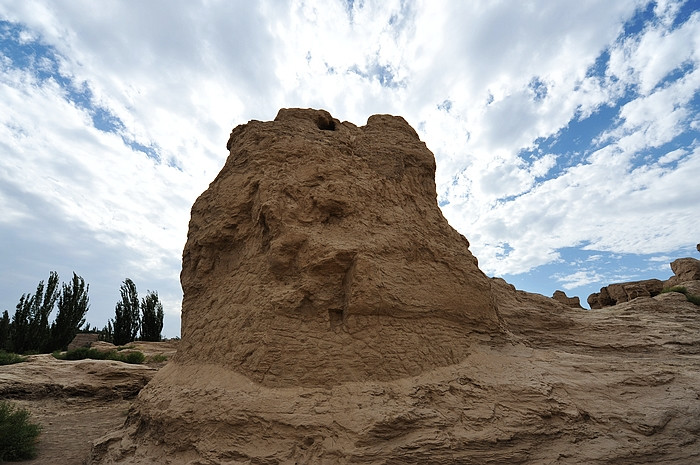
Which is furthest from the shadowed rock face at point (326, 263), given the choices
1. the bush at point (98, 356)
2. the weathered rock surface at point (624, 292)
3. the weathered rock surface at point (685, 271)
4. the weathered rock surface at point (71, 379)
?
the weathered rock surface at point (685, 271)

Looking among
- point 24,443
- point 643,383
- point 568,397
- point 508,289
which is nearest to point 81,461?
point 24,443

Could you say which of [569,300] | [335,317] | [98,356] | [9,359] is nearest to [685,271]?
[569,300]

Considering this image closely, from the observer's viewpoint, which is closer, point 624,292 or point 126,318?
point 624,292

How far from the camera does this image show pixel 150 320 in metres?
25.7

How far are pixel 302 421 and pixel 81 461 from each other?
3987 millimetres

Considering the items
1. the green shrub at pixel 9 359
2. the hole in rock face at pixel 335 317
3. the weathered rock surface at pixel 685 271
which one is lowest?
the green shrub at pixel 9 359

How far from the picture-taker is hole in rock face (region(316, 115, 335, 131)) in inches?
248

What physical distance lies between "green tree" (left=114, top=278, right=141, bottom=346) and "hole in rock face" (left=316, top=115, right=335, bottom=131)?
24231 millimetres

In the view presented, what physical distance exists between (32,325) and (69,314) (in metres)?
1.70

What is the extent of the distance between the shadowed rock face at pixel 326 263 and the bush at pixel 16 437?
2.90m

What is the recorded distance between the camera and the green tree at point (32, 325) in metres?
21.2

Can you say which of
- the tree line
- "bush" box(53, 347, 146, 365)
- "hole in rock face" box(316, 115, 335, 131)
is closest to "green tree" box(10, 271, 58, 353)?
the tree line

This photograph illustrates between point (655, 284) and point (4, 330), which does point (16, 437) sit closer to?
point (655, 284)

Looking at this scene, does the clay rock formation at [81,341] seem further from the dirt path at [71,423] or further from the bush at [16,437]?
the bush at [16,437]
